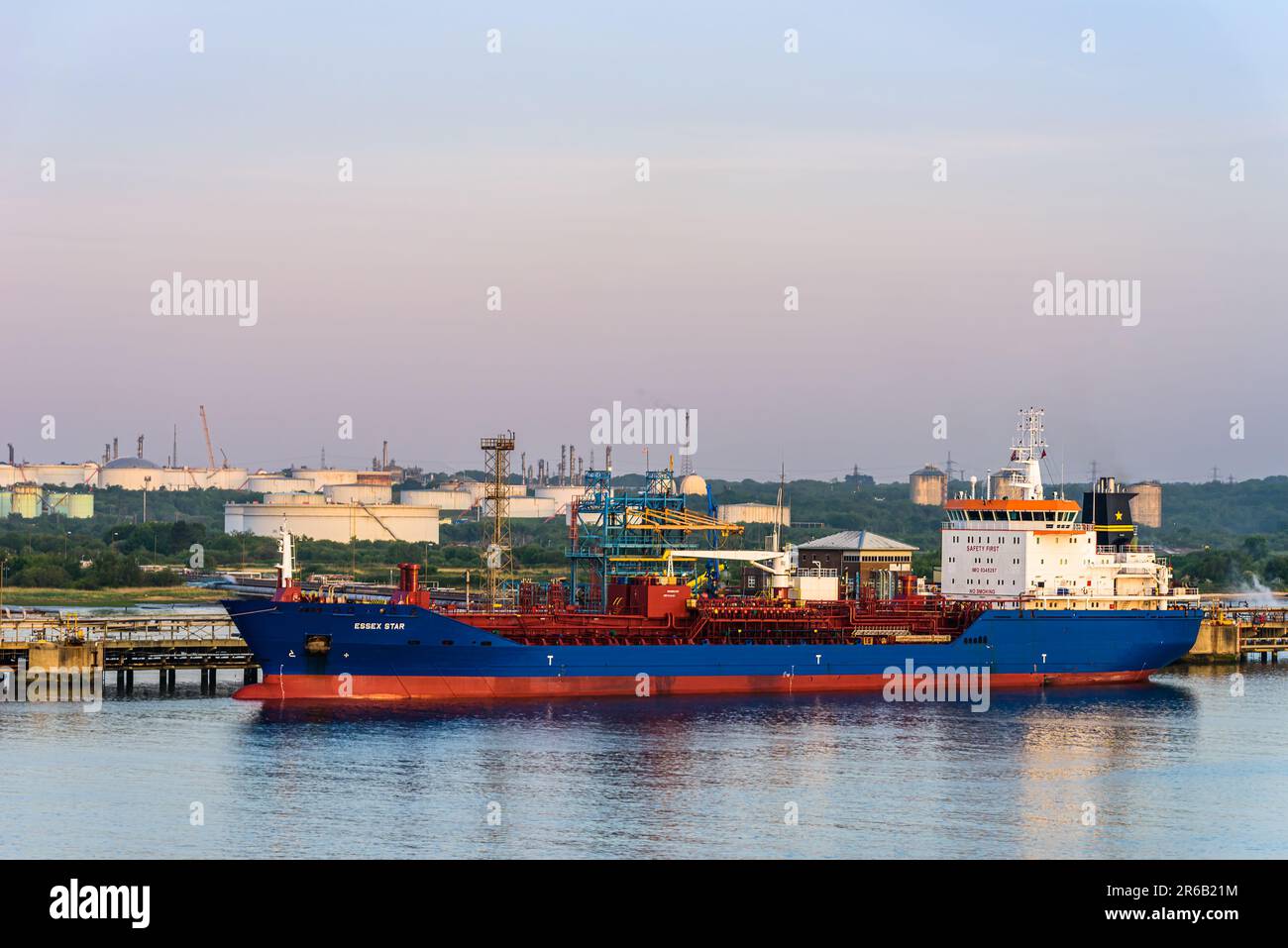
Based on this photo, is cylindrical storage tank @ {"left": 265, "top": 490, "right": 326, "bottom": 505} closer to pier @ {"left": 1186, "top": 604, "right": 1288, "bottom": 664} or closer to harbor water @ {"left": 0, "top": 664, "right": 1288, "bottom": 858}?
pier @ {"left": 1186, "top": 604, "right": 1288, "bottom": 664}

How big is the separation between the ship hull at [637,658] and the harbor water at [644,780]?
1.59 meters

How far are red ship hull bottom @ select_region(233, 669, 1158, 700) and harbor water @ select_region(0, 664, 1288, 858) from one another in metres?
1.08

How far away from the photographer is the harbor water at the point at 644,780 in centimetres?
3694

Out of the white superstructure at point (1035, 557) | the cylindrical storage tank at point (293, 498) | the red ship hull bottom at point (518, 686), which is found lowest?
the red ship hull bottom at point (518, 686)

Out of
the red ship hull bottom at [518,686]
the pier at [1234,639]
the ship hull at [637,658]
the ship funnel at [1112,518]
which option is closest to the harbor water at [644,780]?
the red ship hull bottom at [518,686]

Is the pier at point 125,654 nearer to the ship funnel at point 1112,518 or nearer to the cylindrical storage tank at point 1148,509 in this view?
the ship funnel at point 1112,518

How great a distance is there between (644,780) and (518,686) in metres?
15.4

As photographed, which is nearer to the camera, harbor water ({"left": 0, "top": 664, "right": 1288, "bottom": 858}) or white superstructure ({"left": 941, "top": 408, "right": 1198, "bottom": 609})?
harbor water ({"left": 0, "top": 664, "right": 1288, "bottom": 858})

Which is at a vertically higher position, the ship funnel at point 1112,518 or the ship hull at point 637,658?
the ship funnel at point 1112,518

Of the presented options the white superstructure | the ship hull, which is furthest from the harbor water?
the white superstructure

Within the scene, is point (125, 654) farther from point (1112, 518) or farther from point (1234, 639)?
point (1234, 639)

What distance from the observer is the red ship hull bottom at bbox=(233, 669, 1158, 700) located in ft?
186

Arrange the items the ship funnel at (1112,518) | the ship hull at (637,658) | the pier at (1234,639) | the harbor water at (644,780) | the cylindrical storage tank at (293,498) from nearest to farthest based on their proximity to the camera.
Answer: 1. the harbor water at (644,780)
2. the ship hull at (637,658)
3. the ship funnel at (1112,518)
4. the pier at (1234,639)
5. the cylindrical storage tank at (293,498)
